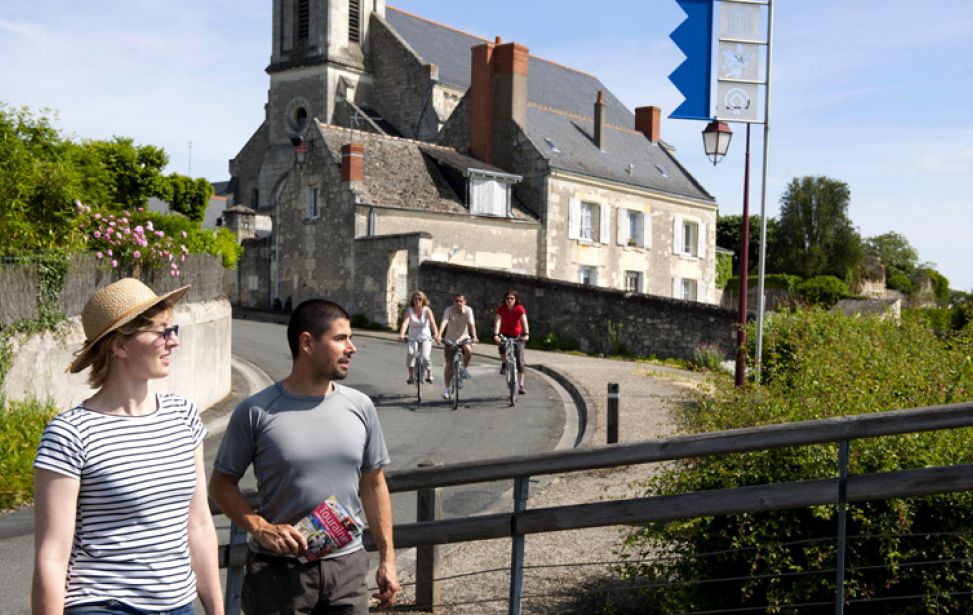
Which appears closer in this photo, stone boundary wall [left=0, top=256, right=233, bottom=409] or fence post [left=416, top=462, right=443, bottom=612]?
fence post [left=416, top=462, right=443, bottom=612]

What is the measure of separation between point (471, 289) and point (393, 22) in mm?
23923

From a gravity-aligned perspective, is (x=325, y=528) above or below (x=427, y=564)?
above

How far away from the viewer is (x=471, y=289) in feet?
92.3

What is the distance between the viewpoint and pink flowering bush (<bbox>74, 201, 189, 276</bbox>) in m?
13.1

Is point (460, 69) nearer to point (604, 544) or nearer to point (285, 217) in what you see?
point (285, 217)

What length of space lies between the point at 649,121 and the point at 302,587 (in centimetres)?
4372

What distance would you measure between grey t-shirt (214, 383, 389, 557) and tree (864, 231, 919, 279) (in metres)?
71.4

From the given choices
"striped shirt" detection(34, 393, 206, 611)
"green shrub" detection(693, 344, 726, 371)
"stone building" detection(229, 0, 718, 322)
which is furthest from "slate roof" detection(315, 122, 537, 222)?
"striped shirt" detection(34, 393, 206, 611)

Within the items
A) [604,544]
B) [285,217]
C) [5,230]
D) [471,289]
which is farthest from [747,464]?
[285,217]

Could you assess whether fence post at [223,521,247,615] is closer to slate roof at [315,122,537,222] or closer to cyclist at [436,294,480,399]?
cyclist at [436,294,480,399]

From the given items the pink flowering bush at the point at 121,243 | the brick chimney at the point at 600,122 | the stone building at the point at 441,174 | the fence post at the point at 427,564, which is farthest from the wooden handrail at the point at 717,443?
the brick chimney at the point at 600,122

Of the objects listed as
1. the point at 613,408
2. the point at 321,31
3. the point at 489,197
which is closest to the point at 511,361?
Answer: the point at 613,408

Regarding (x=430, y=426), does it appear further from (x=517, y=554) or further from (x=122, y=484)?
(x=122, y=484)

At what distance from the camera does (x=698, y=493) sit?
395 centimetres
